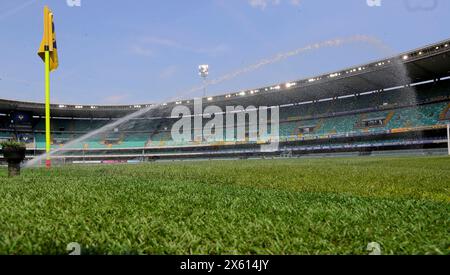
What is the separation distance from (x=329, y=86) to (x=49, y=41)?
40.4m

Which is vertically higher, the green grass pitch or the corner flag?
the corner flag

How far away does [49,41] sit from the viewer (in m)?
15.6

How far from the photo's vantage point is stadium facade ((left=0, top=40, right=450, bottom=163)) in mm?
41562

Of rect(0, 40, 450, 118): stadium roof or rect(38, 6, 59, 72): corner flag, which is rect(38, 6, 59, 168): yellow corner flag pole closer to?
rect(38, 6, 59, 72): corner flag

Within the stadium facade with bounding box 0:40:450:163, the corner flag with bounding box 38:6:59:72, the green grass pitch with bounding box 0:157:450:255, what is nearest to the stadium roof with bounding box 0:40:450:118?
the stadium facade with bounding box 0:40:450:163

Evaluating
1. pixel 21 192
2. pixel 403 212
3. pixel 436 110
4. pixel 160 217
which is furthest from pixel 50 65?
pixel 436 110

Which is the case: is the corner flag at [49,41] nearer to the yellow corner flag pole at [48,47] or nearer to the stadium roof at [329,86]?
the yellow corner flag pole at [48,47]

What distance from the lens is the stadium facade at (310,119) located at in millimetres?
41562

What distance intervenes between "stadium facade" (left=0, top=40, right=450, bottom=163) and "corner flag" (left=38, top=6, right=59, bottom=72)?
3588 cm

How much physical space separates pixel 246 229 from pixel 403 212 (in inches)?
72.0

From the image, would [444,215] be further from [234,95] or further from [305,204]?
[234,95]

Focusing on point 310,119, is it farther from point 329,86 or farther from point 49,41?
point 49,41

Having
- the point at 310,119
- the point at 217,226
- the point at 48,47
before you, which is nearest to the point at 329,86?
the point at 310,119

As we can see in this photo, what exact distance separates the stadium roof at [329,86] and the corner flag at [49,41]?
35787mm
